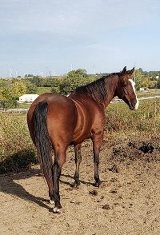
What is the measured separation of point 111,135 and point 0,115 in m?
3.23

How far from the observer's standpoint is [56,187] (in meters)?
5.41

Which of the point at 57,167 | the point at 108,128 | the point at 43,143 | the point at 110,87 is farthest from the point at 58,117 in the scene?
the point at 108,128

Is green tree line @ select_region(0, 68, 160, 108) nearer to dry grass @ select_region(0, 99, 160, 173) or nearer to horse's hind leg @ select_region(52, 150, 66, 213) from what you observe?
dry grass @ select_region(0, 99, 160, 173)

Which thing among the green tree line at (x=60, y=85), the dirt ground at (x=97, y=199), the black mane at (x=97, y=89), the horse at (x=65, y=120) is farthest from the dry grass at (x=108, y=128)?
the green tree line at (x=60, y=85)

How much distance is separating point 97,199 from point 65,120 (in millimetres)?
1527

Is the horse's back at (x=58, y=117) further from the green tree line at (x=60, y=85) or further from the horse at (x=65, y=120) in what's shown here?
the green tree line at (x=60, y=85)

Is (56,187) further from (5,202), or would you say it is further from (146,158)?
(146,158)

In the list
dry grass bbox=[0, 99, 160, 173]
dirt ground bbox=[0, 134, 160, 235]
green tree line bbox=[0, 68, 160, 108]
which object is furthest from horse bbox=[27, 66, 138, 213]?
green tree line bbox=[0, 68, 160, 108]

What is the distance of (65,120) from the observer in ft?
17.7

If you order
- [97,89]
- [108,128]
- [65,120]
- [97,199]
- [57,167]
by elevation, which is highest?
[97,89]

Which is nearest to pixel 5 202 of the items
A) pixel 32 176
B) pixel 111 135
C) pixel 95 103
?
pixel 32 176

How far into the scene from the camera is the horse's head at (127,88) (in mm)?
6616

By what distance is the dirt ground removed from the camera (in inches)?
198

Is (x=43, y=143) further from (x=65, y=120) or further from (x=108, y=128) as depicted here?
(x=108, y=128)
